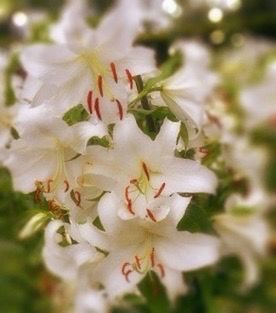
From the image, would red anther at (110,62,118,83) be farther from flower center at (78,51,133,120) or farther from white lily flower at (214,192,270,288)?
white lily flower at (214,192,270,288)

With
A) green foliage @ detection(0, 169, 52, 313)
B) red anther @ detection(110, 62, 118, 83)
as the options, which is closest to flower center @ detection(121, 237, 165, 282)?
red anther @ detection(110, 62, 118, 83)

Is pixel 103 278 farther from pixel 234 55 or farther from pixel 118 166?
pixel 234 55

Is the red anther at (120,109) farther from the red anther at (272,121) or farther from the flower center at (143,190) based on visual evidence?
the red anther at (272,121)

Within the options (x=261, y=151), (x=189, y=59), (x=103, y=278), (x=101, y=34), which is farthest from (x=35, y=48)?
(x=261, y=151)

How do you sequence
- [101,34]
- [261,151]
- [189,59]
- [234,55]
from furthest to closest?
[234,55]
[261,151]
[189,59]
[101,34]

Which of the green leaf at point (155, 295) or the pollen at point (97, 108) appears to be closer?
the pollen at point (97, 108)

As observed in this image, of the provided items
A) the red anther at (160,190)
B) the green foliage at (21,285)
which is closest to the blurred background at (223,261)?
the green foliage at (21,285)

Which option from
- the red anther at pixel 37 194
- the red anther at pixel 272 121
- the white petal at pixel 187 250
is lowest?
the red anther at pixel 272 121
